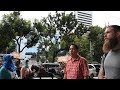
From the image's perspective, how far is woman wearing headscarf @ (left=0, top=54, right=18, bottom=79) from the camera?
3.35 meters

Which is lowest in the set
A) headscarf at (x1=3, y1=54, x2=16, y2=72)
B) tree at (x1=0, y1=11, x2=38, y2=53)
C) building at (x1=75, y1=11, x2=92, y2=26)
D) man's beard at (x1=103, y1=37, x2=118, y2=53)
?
headscarf at (x1=3, y1=54, x2=16, y2=72)

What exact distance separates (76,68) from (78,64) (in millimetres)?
47

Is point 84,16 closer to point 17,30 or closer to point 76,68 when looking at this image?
point 76,68

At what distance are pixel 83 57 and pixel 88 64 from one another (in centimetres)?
9

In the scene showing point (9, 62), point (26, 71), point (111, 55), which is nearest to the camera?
point (111, 55)

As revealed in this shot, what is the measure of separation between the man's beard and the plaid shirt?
282 millimetres

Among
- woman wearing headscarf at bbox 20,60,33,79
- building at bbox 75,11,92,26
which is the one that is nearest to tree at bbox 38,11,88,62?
building at bbox 75,11,92,26

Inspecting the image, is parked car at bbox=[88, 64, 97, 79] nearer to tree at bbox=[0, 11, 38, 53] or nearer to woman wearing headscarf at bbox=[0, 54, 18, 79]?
tree at bbox=[0, 11, 38, 53]

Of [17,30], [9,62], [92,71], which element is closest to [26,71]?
[9,62]

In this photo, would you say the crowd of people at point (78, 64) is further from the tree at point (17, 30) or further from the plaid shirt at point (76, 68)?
the tree at point (17, 30)

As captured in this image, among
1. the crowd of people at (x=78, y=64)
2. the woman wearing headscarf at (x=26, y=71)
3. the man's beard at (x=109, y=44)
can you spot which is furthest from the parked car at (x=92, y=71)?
the woman wearing headscarf at (x=26, y=71)

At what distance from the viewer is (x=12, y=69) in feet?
11.2

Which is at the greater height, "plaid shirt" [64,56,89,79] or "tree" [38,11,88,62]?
"tree" [38,11,88,62]

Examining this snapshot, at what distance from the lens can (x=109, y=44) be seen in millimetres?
3168
